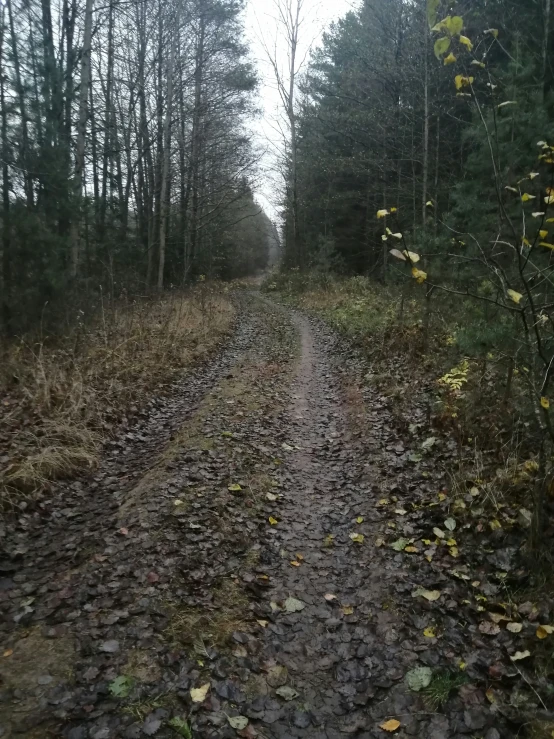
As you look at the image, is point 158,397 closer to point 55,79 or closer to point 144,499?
point 144,499

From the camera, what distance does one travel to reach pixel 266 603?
4.31 m

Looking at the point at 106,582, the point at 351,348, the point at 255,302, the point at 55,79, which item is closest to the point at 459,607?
the point at 106,582

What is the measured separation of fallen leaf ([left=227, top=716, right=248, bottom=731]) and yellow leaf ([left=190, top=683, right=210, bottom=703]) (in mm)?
220

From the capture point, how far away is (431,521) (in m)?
5.24

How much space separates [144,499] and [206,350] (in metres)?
7.41

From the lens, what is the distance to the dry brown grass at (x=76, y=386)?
6.12m

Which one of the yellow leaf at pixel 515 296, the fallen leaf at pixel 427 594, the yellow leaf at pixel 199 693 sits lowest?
the yellow leaf at pixel 199 693

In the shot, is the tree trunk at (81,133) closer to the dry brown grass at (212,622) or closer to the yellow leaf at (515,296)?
the dry brown grass at (212,622)

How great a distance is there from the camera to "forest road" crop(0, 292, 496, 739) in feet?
10.7

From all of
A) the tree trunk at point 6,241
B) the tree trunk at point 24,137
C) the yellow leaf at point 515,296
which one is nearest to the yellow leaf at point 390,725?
the yellow leaf at point 515,296

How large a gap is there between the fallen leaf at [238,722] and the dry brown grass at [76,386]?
11.6ft

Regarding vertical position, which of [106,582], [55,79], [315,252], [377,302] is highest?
[55,79]

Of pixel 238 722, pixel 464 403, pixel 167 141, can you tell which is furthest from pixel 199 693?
pixel 167 141

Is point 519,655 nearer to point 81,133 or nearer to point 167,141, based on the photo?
point 81,133
